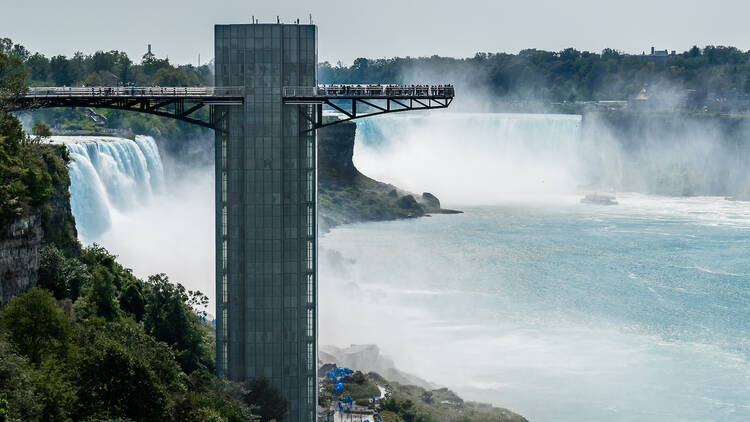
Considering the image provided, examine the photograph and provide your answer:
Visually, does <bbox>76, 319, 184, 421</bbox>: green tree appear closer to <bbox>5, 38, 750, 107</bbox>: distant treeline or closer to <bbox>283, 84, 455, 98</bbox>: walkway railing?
<bbox>283, 84, 455, 98</bbox>: walkway railing

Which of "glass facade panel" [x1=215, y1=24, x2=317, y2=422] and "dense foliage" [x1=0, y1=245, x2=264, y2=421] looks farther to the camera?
"glass facade panel" [x1=215, y1=24, x2=317, y2=422]

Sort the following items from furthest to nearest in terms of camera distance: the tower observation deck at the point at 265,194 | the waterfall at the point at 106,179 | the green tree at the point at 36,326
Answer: the waterfall at the point at 106,179 → the tower observation deck at the point at 265,194 → the green tree at the point at 36,326

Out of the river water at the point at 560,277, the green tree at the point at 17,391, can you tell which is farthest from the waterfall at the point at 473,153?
the green tree at the point at 17,391

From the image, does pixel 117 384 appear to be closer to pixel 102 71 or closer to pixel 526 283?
pixel 526 283

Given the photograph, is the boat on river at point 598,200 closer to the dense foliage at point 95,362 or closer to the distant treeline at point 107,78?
the distant treeline at point 107,78

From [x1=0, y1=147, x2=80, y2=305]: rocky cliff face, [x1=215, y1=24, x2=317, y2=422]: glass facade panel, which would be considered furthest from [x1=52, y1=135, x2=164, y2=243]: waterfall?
[x1=215, y1=24, x2=317, y2=422]: glass facade panel

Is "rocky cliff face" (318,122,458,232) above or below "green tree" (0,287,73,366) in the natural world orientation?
below

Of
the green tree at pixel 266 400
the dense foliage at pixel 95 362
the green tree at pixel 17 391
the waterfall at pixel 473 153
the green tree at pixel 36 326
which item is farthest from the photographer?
the waterfall at pixel 473 153
